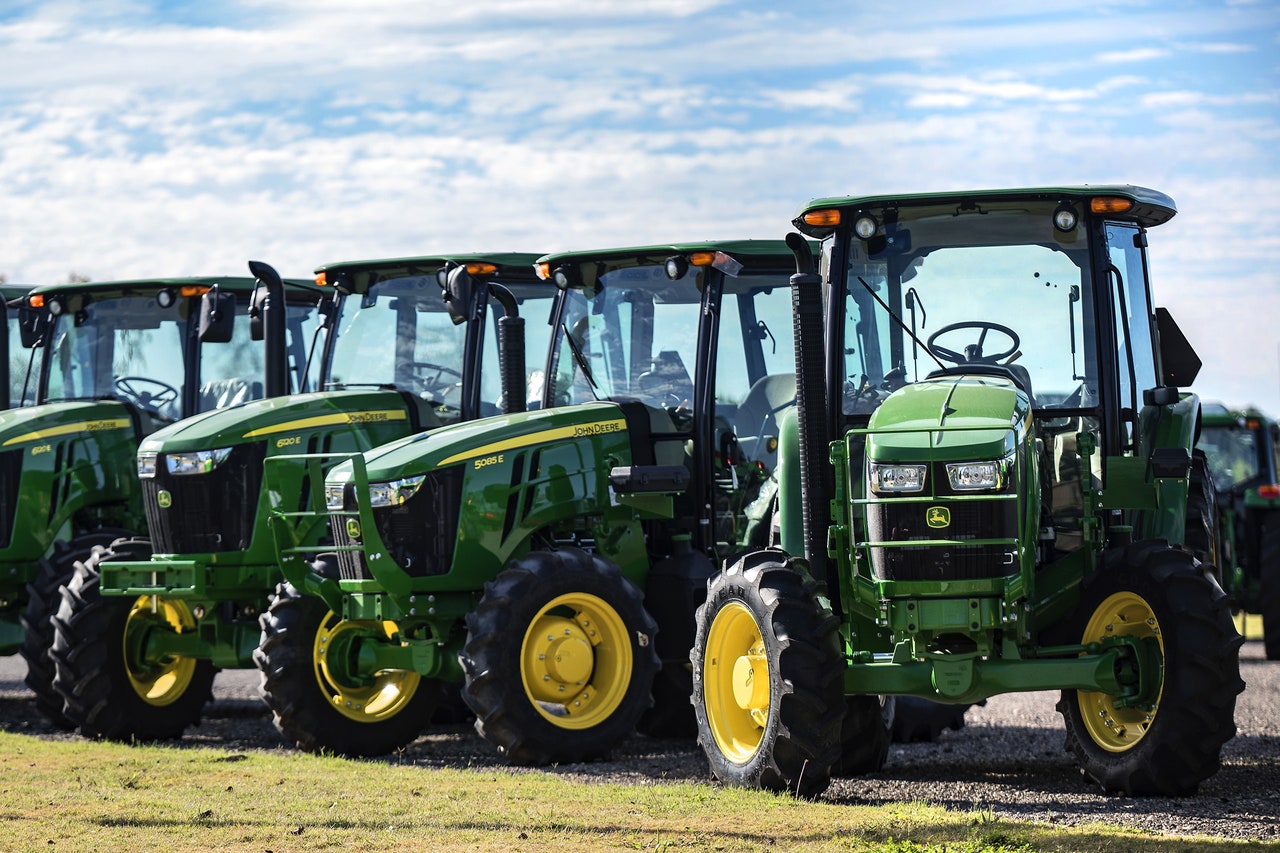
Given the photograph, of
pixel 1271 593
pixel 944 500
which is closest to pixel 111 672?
pixel 944 500

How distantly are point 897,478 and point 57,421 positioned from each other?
757 cm

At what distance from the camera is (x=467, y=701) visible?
1033 centimetres

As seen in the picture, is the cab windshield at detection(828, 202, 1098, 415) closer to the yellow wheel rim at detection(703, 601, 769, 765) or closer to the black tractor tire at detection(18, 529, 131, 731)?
the yellow wheel rim at detection(703, 601, 769, 765)

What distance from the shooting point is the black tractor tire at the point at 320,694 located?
11.1 metres

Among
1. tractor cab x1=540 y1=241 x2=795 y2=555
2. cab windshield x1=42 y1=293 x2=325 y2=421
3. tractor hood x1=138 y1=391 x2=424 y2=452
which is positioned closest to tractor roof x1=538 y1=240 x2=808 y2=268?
tractor cab x1=540 y1=241 x2=795 y2=555

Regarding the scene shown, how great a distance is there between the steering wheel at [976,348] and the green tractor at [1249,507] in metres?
9.33

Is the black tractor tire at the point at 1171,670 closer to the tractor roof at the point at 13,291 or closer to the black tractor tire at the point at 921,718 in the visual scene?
the black tractor tire at the point at 921,718

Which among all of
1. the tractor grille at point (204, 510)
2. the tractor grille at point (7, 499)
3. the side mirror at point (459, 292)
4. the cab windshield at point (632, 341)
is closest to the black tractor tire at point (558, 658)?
the cab windshield at point (632, 341)

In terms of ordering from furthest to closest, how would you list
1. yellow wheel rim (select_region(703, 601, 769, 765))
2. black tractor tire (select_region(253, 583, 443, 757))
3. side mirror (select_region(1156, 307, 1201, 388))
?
black tractor tire (select_region(253, 583, 443, 757)) → side mirror (select_region(1156, 307, 1201, 388)) → yellow wheel rim (select_region(703, 601, 769, 765))

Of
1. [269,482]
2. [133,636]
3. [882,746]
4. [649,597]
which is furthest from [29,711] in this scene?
[882,746]

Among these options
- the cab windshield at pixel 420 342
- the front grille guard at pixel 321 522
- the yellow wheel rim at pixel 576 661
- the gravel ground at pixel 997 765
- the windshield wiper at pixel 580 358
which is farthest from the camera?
the cab windshield at pixel 420 342

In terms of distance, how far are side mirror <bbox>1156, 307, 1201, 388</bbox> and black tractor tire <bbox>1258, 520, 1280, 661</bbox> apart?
915cm

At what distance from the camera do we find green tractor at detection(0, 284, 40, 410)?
14.4 metres

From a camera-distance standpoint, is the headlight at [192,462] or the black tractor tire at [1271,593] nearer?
the headlight at [192,462]
